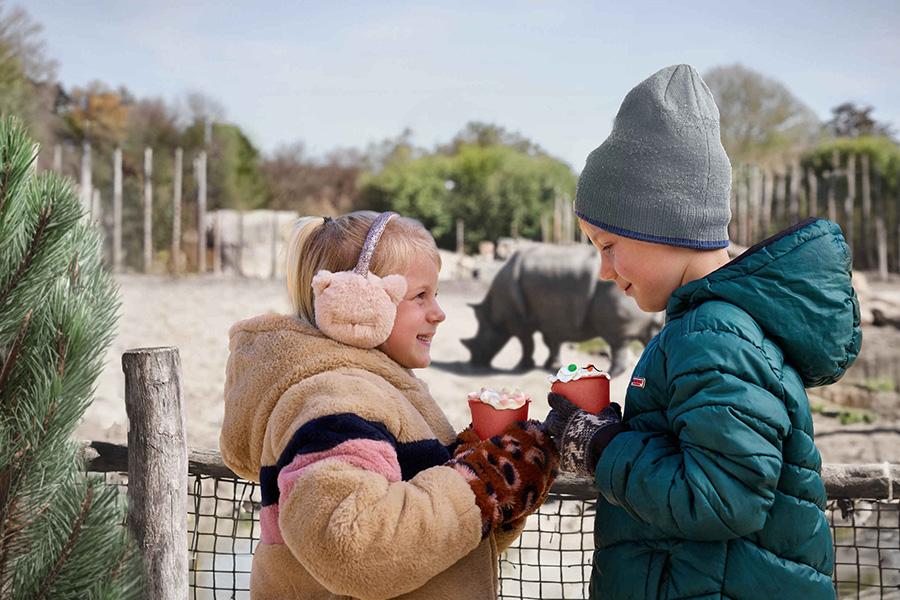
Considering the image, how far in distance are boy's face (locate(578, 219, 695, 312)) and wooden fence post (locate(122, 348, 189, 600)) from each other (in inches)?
45.9

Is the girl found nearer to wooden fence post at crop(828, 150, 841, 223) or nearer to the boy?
the boy

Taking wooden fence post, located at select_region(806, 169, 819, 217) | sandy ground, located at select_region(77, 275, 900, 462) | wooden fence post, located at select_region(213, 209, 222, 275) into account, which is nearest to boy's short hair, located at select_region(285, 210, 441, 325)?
sandy ground, located at select_region(77, 275, 900, 462)

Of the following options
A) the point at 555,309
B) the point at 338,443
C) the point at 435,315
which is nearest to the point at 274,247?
the point at 555,309

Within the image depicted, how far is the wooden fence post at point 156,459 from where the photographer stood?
7.57 feet

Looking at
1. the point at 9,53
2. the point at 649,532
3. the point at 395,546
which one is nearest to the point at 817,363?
the point at 649,532

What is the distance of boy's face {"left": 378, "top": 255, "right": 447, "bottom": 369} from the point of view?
6.01ft

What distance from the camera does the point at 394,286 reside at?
1.77m

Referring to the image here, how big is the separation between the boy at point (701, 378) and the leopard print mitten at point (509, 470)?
0.06 meters

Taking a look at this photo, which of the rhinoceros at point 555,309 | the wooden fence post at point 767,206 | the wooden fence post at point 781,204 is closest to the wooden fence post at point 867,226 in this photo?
the wooden fence post at point 781,204

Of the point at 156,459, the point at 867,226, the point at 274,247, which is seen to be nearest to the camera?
the point at 156,459

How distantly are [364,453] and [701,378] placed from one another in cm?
56

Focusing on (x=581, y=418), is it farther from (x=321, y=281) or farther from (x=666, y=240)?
(x=321, y=281)

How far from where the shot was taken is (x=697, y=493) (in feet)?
4.86

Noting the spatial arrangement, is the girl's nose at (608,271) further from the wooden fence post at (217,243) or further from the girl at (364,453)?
the wooden fence post at (217,243)
